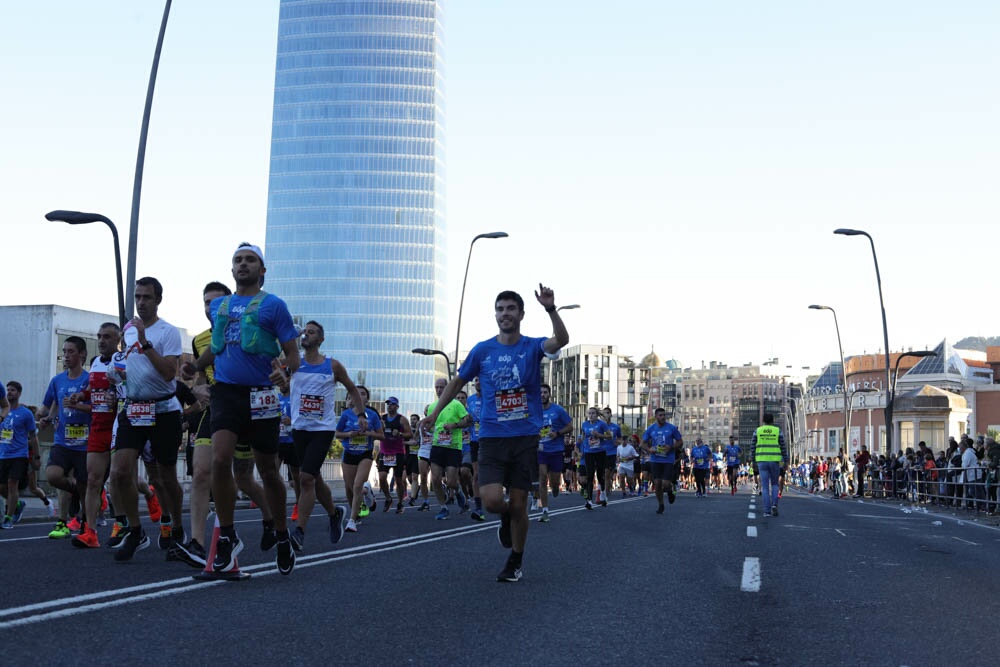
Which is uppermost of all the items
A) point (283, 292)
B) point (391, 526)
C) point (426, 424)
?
point (283, 292)

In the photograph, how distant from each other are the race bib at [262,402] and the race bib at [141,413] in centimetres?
199

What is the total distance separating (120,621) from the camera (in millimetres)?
5500

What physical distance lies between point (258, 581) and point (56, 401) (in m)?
5.45

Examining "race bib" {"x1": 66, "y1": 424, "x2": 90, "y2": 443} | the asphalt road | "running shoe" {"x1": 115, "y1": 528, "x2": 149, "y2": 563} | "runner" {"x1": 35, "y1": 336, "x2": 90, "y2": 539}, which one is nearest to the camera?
the asphalt road

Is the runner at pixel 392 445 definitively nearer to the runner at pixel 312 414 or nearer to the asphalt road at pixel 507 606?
the asphalt road at pixel 507 606

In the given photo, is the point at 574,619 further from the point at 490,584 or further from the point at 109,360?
the point at 109,360

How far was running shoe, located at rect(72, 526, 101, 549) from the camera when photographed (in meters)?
9.93

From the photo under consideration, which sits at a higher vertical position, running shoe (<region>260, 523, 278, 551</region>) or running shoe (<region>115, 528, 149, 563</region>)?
running shoe (<region>260, 523, 278, 551</region>)

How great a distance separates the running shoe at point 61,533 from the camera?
1157cm

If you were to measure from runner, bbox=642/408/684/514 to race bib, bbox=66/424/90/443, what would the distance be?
10319 millimetres

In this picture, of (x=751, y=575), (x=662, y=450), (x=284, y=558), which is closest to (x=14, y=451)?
(x=284, y=558)

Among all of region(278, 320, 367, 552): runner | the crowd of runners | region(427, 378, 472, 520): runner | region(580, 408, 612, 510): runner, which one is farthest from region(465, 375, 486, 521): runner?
region(580, 408, 612, 510): runner

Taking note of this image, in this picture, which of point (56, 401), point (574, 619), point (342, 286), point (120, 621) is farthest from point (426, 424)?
point (342, 286)

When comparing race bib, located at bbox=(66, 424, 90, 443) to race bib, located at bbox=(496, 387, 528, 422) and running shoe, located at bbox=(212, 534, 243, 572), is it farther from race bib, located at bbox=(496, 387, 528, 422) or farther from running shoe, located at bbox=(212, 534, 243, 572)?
race bib, located at bbox=(496, 387, 528, 422)
